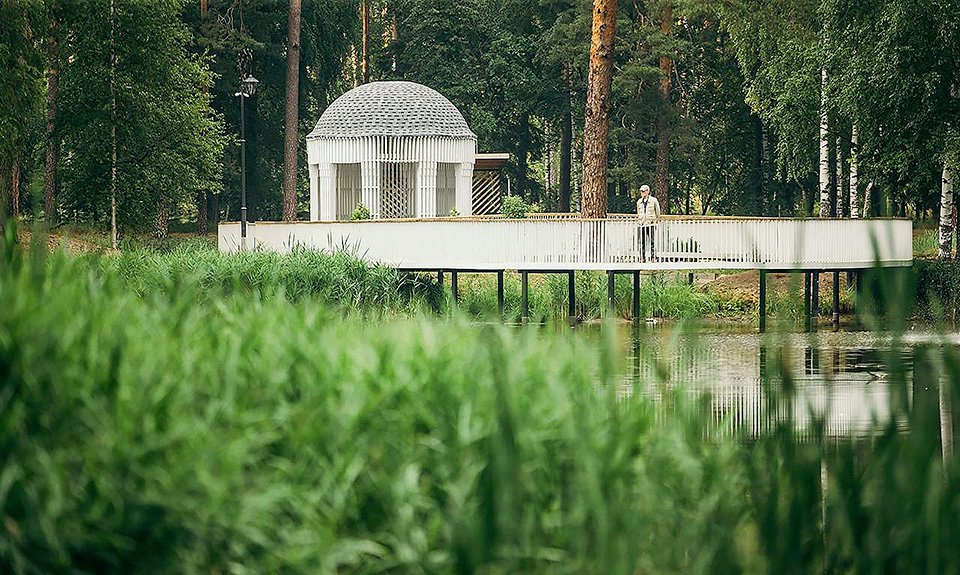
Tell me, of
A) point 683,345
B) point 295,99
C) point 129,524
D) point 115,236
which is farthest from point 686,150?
point 129,524

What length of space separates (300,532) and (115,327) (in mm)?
1193

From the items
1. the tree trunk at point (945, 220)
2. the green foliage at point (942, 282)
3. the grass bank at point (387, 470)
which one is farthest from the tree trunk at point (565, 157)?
the grass bank at point (387, 470)

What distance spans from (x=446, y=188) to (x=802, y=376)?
67.8 feet

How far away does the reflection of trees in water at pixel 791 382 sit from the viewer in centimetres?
442

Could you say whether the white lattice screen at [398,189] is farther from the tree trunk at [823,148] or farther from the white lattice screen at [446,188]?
the tree trunk at [823,148]

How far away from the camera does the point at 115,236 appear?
31.9 metres

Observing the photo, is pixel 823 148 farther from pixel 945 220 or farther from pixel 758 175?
pixel 758 175

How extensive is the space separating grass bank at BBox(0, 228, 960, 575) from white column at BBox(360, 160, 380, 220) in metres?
28.7

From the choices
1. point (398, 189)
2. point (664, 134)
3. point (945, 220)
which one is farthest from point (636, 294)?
point (664, 134)

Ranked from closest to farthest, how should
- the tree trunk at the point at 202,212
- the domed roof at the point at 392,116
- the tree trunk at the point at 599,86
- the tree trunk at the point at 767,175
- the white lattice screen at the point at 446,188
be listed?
the tree trunk at the point at 599,86, the domed roof at the point at 392,116, the white lattice screen at the point at 446,188, the tree trunk at the point at 202,212, the tree trunk at the point at 767,175

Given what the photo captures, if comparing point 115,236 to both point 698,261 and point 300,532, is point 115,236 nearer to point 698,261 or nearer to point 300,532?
point 698,261

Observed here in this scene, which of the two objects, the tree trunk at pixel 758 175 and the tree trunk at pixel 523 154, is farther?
the tree trunk at pixel 523 154

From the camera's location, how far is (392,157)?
1373 inches

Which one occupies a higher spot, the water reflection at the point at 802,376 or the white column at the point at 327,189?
the white column at the point at 327,189
